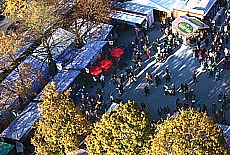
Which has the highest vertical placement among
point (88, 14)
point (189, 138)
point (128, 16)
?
point (189, 138)

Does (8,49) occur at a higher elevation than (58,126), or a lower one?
higher

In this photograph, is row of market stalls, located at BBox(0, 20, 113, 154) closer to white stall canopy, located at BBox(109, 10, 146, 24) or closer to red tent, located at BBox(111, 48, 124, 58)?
red tent, located at BBox(111, 48, 124, 58)

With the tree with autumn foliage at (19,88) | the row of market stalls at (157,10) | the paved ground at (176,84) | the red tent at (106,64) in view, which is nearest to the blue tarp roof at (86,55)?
the red tent at (106,64)

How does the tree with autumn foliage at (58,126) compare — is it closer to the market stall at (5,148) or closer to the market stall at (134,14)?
the market stall at (5,148)

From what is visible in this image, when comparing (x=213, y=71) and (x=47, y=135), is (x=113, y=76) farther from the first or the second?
(x=47, y=135)

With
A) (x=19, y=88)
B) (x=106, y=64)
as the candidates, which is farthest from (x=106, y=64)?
(x=19, y=88)

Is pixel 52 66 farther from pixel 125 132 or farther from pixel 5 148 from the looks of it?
pixel 125 132

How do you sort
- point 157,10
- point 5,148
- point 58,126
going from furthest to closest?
point 157,10 < point 5,148 < point 58,126

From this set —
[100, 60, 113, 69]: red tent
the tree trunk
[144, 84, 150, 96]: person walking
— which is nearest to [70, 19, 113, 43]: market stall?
[100, 60, 113, 69]: red tent
